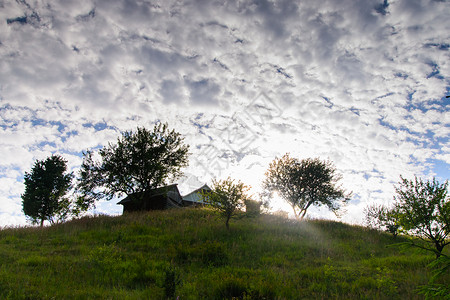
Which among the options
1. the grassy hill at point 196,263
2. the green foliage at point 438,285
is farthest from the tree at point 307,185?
the green foliage at point 438,285

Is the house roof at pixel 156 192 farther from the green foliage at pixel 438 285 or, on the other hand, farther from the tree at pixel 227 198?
the green foliage at pixel 438 285

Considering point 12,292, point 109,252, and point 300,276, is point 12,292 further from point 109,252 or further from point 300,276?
point 300,276

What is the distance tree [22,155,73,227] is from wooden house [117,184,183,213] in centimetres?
1059

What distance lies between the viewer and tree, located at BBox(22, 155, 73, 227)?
1407 inches

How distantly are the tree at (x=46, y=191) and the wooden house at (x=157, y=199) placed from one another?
10.6 metres

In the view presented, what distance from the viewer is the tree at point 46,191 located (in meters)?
35.8

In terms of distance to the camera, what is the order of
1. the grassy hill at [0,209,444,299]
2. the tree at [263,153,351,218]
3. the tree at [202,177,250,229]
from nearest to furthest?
the grassy hill at [0,209,444,299], the tree at [202,177,250,229], the tree at [263,153,351,218]

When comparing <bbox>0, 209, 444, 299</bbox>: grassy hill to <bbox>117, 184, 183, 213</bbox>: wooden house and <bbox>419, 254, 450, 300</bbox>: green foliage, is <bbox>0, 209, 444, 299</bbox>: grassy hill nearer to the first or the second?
<bbox>419, 254, 450, 300</bbox>: green foliage

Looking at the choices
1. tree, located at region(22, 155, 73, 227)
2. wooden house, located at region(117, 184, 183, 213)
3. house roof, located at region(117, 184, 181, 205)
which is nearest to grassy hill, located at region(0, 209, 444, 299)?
house roof, located at region(117, 184, 181, 205)

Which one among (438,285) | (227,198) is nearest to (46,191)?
(227,198)

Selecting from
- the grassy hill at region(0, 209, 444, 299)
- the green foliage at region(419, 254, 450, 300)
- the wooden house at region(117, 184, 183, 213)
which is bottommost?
the grassy hill at region(0, 209, 444, 299)

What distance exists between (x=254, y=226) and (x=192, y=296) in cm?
1200

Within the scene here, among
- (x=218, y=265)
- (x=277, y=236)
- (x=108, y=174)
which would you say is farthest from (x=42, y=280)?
(x=108, y=174)

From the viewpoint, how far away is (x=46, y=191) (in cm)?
3634
